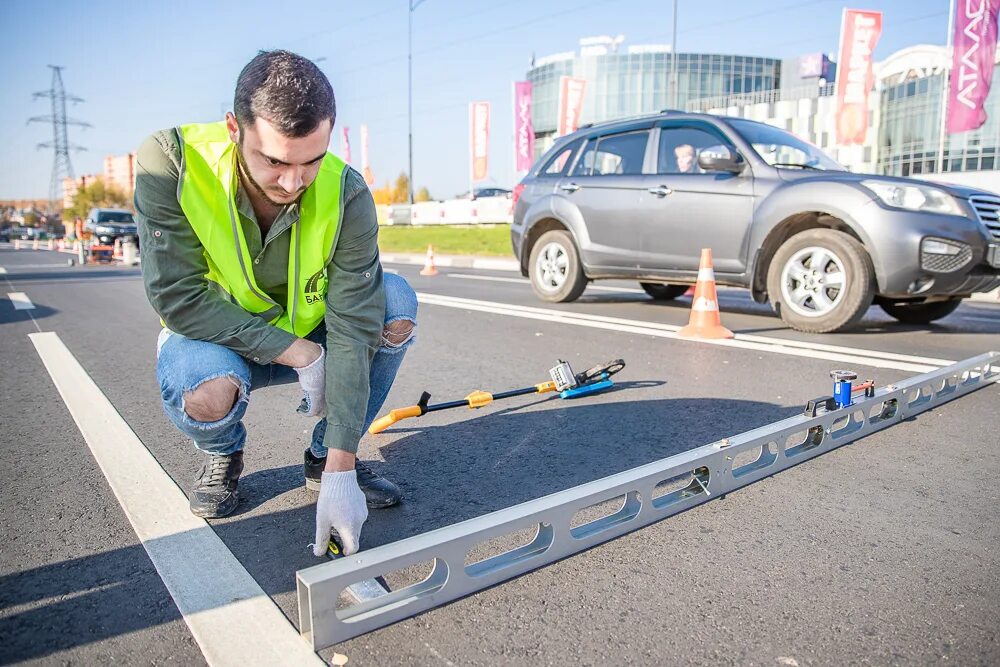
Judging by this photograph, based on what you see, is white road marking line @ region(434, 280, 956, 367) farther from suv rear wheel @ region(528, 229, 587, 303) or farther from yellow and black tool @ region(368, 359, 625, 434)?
yellow and black tool @ region(368, 359, 625, 434)

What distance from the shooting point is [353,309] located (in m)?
2.11

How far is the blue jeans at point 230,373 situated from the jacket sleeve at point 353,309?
0.17m

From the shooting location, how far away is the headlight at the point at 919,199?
197 inches

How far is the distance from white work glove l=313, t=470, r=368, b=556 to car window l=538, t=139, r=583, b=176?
237 inches

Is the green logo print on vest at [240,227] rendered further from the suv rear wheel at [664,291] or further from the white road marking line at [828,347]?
the suv rear wheel at [664,291]

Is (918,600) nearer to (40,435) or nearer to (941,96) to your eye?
(40,435)

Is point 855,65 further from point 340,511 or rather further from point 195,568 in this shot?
point 195,568

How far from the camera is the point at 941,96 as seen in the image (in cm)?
4000

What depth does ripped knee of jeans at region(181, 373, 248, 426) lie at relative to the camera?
2027 mm

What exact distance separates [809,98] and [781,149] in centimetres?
4852

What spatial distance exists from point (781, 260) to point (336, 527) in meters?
4.67

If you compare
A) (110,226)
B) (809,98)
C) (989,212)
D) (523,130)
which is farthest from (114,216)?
(809,98)

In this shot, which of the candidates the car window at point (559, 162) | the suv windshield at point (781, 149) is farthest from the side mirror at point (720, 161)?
the car window at point (559, 162)

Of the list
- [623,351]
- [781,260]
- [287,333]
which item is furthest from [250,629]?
[781,260]
